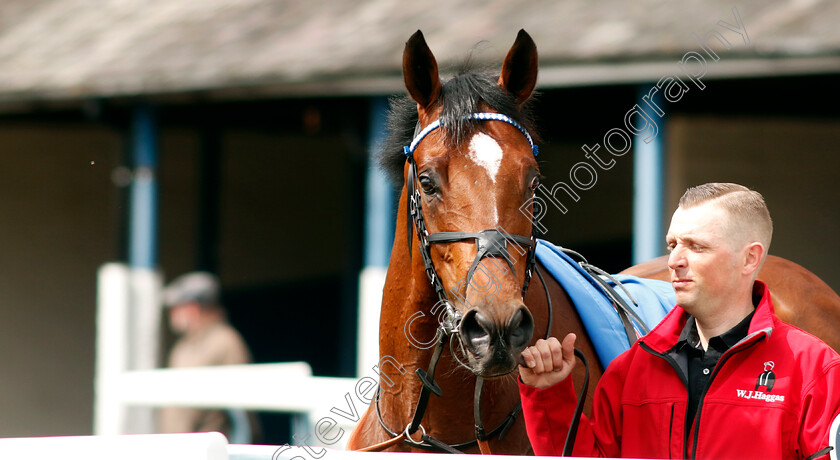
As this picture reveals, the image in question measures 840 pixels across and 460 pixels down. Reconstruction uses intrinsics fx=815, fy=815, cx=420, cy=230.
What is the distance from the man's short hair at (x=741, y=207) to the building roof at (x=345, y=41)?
12.4 feet

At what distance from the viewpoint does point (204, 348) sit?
6.68 metres

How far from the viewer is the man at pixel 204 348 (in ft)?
21.2

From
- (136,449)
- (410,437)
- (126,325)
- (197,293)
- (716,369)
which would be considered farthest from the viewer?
(126,325)

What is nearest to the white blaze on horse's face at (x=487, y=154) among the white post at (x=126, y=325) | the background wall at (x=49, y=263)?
the white post at (x=126, y=325)

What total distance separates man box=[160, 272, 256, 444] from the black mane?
420 centimetres

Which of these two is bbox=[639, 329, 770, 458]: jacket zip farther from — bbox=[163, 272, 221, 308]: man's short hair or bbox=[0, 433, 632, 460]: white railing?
bbox=[163, 272, 221, 308]: man's short hair

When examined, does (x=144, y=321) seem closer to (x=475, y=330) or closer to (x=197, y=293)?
(x=197, y=293)

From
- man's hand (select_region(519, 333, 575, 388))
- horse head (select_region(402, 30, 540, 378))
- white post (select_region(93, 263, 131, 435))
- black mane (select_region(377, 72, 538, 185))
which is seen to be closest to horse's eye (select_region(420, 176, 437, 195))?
horse head (select_region(402, 30, 540, 378))

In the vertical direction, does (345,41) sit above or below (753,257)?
above

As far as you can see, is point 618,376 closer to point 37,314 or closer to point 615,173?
point 37,314

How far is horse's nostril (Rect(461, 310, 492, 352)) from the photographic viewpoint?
76.2 inches

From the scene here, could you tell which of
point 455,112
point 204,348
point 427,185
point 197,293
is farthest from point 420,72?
point 204,348

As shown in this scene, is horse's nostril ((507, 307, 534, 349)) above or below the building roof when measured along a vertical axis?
below

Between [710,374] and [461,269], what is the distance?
A: 65 cm
